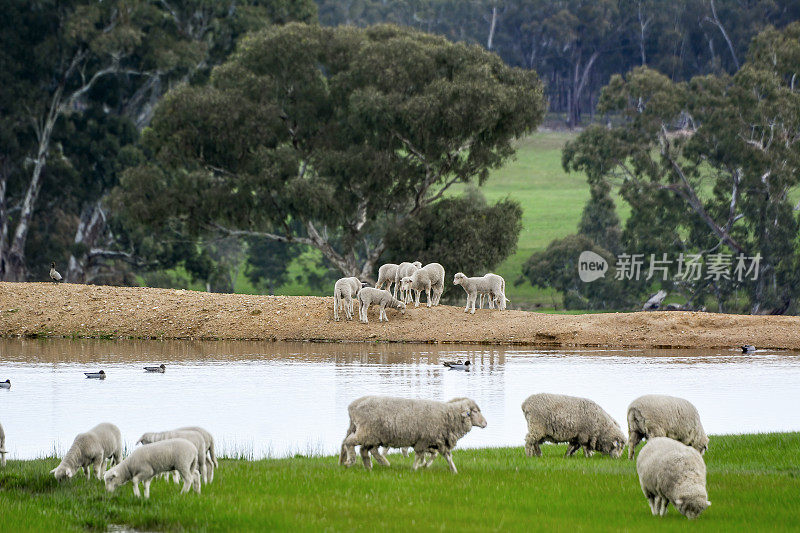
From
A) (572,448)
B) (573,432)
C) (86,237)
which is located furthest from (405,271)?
(86,237)

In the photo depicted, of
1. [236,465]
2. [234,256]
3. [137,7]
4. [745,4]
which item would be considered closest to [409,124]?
[137,7]

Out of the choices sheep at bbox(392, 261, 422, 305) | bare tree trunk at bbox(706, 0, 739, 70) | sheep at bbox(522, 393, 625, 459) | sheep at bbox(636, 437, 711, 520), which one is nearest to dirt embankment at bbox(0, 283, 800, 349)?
sheep at bbox(392, 261, 422, 305)

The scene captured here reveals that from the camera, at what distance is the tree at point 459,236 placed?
45.4 metres

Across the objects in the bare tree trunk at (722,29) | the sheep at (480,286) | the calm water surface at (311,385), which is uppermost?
the bare tree trunk at (722,29)

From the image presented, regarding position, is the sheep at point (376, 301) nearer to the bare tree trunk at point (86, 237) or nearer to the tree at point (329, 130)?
the tree at point (329, 130)

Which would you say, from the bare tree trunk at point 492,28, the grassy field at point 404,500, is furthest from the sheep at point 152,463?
the bare tree trunk at point 492,28

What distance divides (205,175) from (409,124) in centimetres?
889

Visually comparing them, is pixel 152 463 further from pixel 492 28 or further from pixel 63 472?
pixel 492 28

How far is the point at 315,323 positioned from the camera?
35.3 metres

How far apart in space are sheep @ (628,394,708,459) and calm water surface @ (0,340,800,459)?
10.3 ft

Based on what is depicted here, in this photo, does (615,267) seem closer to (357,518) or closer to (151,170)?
(151,170)

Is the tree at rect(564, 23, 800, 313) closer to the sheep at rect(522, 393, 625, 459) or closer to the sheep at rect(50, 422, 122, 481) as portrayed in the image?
the sheep at rect(522, 393, 625, 459)

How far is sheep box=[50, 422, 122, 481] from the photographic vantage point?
12016mm

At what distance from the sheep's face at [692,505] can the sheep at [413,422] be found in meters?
2.69
